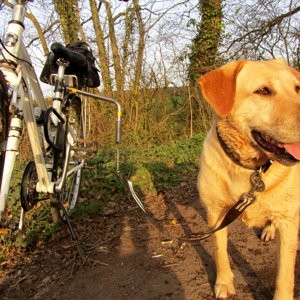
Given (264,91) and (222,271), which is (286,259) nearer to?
(222,271)

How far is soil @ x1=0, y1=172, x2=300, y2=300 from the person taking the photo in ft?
9.07

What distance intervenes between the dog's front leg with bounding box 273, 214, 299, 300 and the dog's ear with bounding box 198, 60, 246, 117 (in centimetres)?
87

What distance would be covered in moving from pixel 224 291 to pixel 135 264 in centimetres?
87

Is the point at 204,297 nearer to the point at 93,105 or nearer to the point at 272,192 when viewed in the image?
the point at 272,192

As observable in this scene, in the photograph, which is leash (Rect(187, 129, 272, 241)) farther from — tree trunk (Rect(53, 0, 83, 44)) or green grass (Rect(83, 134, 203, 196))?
tree trunk (Rect(53, 0, 83, 44))

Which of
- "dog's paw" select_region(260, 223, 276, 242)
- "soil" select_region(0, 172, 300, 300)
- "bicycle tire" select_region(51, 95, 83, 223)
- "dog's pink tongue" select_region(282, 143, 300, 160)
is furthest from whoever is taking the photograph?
"bicycle tire" select_region(51, 95, 83, 223)

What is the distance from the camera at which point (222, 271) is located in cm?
268

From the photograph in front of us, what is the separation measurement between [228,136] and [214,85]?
14.2 inches

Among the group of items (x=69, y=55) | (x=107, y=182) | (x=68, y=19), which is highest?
(x=68, y=19)

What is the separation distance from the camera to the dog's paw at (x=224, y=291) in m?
2.59

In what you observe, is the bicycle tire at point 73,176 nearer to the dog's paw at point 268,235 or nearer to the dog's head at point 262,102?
the dog's head at point 262,102

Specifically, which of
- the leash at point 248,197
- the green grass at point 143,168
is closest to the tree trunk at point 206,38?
the green grass at point 143,168

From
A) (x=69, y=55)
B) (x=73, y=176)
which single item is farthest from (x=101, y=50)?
(x=69, y=55)

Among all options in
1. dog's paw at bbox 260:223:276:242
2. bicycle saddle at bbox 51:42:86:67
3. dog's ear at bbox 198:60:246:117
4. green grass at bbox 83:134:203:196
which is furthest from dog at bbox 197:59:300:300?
green grass at bbox 83:134:203:196
